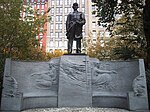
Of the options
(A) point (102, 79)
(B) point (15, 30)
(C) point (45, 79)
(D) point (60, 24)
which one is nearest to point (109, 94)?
(A) point (102, 79)

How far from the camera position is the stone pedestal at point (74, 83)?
34.1 feet

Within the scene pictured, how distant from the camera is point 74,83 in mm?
10609

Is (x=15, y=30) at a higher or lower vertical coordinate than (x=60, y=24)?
lower

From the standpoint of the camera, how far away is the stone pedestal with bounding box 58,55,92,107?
10.4 metres

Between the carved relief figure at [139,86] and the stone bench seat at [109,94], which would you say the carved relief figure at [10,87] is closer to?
the stone bench seat at [109,94]

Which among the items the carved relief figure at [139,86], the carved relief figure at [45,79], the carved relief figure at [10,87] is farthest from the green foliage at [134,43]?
the carved relief figure at [10,87]

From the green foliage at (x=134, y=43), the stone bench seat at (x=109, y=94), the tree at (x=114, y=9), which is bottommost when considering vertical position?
the stone bench seat at (x=109, y=94)

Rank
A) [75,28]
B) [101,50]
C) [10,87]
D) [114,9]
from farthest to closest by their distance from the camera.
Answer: [101,50]
[114,9]
[75,28]
[10,87]

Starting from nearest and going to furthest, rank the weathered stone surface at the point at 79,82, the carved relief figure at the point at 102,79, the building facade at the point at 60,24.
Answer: the weathered stone surface at the point at 79,82 < the carved relief figure at the point at 102,79 < the building facade at the point at 60,24

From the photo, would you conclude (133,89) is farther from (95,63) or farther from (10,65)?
(10,65)

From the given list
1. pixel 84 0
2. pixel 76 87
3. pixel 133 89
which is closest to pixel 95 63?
pixel 76 87

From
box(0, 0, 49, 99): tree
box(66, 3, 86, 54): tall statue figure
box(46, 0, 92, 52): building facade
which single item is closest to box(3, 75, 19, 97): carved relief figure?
box(66, 3, 86, 54): tall statue figure

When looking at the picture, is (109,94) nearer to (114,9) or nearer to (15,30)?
(114,9)

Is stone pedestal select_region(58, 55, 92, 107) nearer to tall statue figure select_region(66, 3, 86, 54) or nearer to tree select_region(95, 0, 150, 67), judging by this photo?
tall statue figure select_region(66, 3, 86, 54)
